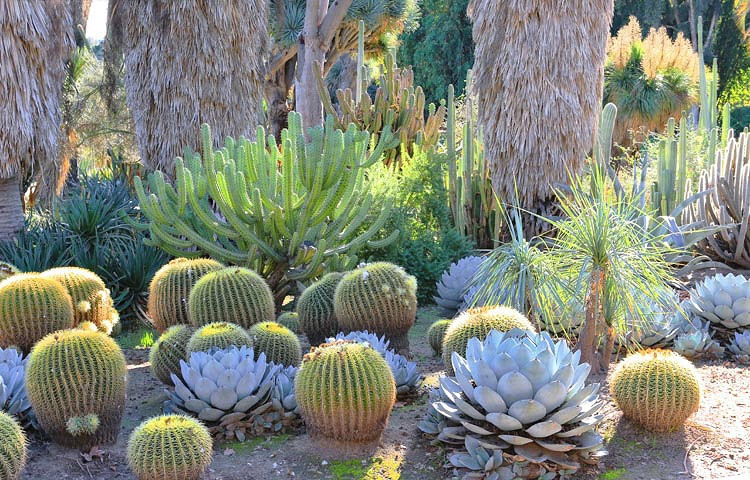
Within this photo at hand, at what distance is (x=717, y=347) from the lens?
6465 mm

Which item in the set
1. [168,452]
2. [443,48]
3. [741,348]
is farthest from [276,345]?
[443,48]

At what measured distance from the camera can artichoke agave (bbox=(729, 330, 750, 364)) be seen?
20.9 ft

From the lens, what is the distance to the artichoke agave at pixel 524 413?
14.1 ft

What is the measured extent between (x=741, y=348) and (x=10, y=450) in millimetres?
5229

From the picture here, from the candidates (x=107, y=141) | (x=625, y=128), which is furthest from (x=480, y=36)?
(x=107, y=141)

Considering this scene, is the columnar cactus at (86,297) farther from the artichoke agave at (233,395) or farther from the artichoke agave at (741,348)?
the artichoke agave at (741,348)

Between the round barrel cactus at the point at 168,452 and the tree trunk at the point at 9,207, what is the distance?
5.67 meters

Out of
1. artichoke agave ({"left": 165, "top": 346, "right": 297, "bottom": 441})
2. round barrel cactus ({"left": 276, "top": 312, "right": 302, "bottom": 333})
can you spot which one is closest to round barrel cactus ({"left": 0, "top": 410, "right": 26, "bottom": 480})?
artichoke agave ({"left": 165, "top": 346, "right": 297, "bottom": 441})

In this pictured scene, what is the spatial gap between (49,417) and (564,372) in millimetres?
2873

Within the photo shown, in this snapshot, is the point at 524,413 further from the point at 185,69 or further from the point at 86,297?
the point at 185,69

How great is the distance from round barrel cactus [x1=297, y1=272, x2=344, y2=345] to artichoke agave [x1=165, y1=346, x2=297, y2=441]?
4.06 feet

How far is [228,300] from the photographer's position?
602 cm

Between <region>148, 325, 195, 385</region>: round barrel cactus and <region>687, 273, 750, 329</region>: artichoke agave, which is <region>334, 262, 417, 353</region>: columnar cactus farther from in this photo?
<region>687, 273, 750, 329</region>: artichoke agave

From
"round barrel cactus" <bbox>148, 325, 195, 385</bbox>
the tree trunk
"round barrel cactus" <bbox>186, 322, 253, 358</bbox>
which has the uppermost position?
the tree trunk
